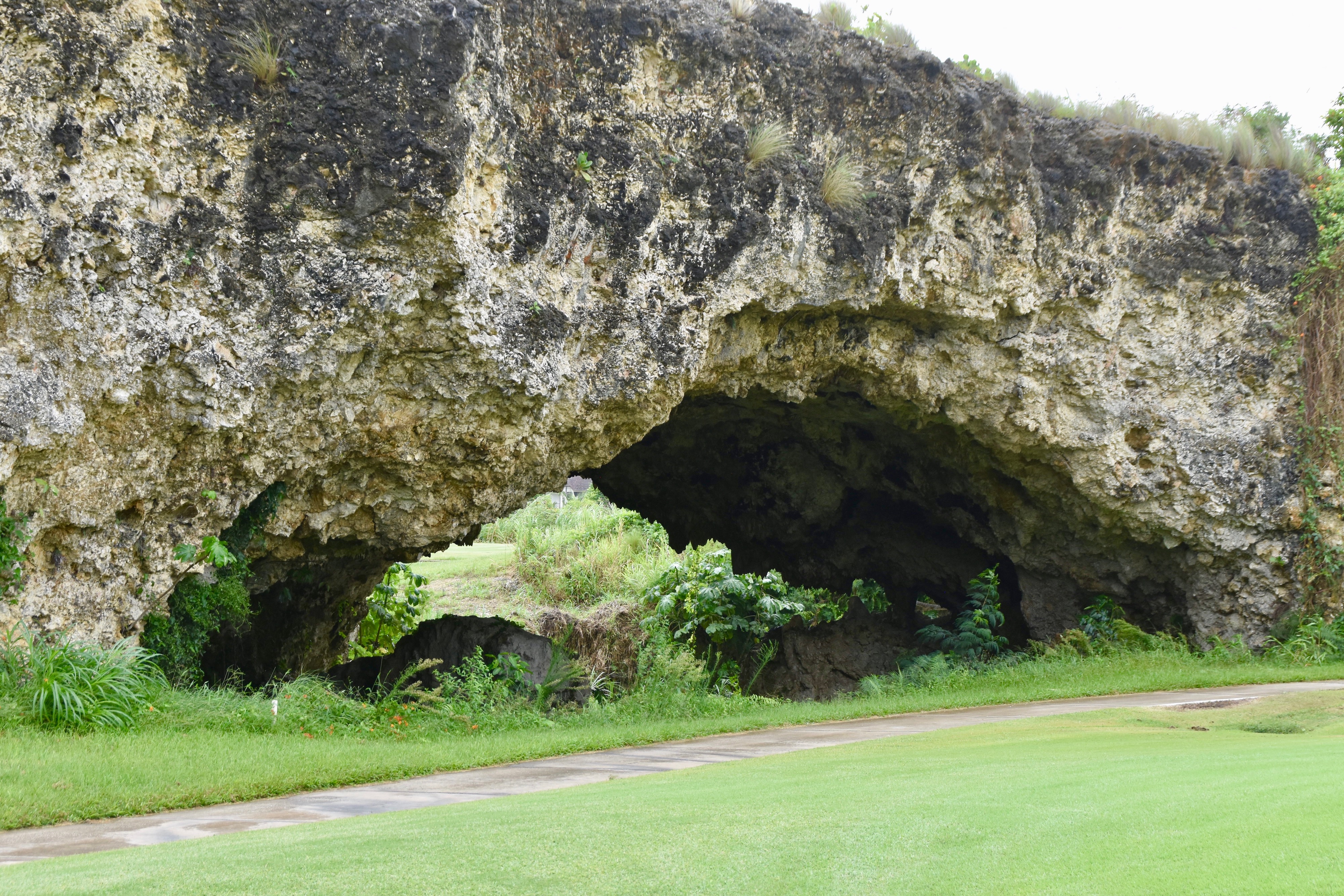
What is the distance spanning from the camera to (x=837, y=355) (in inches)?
434

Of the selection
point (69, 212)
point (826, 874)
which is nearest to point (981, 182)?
point (69, 212)

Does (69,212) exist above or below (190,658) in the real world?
above

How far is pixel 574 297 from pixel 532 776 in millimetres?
4324

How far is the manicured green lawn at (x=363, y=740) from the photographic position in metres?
5.28

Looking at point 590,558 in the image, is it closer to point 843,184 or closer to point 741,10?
point 843,184

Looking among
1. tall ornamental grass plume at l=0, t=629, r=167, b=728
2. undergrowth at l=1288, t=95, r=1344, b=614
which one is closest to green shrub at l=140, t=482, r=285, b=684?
tall ornamental grass plume at l=0, t=629, r=167, b=728

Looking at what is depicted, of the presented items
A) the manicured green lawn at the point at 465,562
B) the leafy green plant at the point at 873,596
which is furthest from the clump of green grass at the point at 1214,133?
the manicured green lawn at the point at 465,562

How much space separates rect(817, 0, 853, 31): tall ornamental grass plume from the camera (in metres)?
10.7

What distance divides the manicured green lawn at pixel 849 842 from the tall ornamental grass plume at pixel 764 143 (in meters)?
6.43

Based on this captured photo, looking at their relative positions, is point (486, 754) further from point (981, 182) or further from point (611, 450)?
point (981, 182)

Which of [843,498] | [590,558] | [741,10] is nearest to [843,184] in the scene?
[741,10]

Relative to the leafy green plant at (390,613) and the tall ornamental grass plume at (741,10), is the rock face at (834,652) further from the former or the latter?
the tall ornamental grass plume at (741,10)

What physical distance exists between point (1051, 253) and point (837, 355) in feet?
8.68

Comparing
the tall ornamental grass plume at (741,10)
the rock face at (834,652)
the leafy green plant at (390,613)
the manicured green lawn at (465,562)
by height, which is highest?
the tall ornamental grass plume at (741,10)
